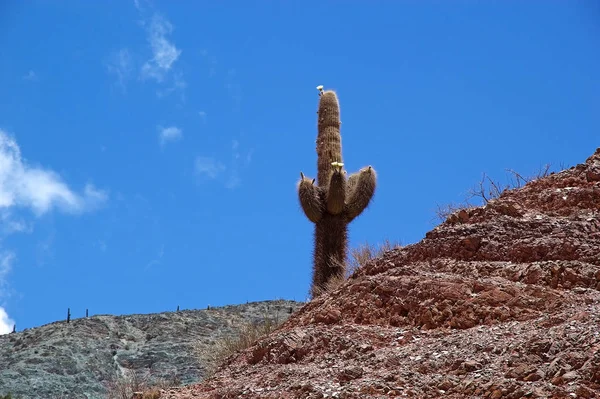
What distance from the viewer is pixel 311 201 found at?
1997 centimetres

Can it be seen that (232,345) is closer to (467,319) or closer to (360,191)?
(467,319)

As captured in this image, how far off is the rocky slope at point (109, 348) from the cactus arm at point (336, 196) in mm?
2711

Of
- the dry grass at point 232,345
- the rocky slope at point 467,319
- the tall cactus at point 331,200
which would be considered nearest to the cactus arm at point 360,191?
the tall cactus at point 331,200

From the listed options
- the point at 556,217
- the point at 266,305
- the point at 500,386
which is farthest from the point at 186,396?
the point at 266,305

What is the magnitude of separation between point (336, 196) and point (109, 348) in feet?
26.6

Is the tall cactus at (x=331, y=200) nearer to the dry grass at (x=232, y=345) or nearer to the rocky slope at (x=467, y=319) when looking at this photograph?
the dry grass at (x=232, y=345)

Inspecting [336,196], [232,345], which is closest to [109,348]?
[336,196]

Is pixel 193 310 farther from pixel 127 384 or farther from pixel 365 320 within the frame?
pixel 365 320

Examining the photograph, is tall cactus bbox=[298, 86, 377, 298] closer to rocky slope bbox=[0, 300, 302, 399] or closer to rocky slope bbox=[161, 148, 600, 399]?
rocky slope bbox=[0, 300, 302, 399]

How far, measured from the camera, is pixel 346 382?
8.42m

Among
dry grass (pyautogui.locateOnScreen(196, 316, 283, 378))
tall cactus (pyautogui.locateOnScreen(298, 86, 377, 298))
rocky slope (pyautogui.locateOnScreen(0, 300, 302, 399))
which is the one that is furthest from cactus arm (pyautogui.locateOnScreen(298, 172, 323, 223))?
dry grass (pyautogui.locateOnScreen(196, 316, 283, 378))

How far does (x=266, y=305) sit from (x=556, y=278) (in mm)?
17765

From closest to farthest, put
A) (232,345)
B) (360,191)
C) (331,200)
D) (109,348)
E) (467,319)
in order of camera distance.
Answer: (467,319)
(232,345)
(331,200)
(360,191)
(109,348)

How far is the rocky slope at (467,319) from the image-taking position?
25.5 feet
